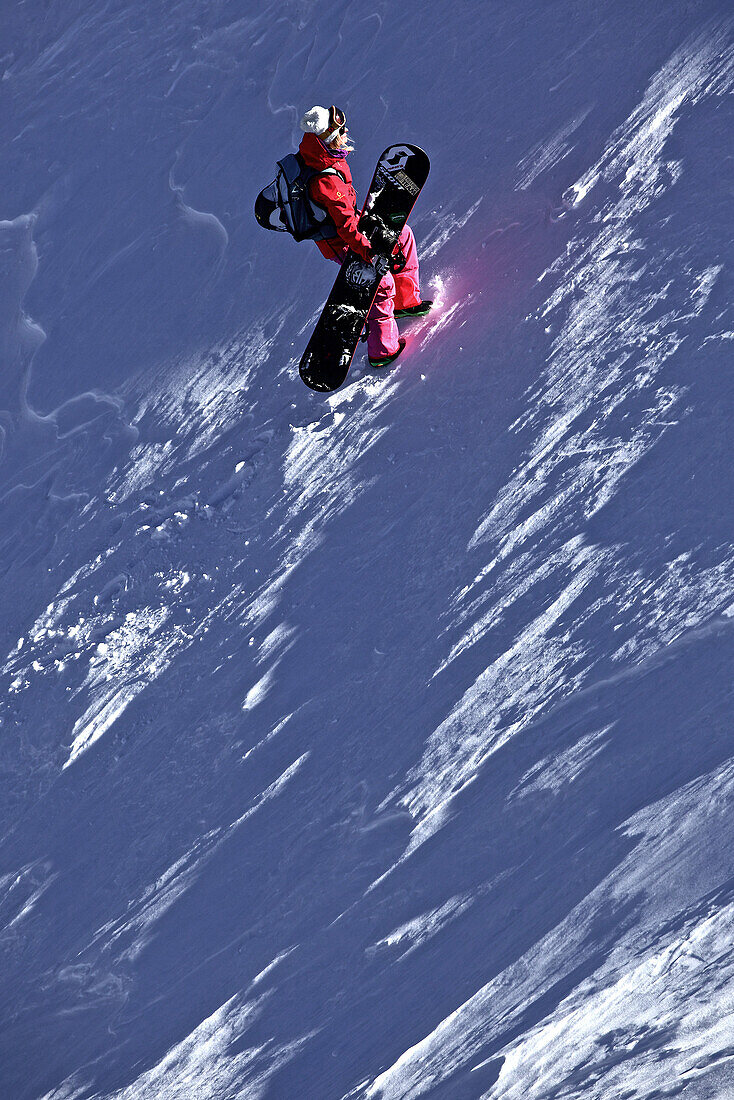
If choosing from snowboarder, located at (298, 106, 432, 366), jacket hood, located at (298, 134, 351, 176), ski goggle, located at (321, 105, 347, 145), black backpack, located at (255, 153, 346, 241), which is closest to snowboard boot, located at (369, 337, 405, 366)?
snowboarder, located at (298, 106, 432, 366)

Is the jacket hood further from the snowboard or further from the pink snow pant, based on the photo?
the pink snow pant

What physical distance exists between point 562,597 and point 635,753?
757mm

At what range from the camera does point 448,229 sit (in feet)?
13.5

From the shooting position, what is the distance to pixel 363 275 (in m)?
3.77

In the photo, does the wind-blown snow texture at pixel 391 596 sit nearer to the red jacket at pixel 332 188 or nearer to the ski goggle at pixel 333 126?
the red jacket at pixel 332 188

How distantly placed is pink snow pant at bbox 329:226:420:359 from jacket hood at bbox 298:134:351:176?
45cm

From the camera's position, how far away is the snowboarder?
11.2 ft

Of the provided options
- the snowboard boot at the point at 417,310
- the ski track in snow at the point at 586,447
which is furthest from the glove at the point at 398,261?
the ski track in snow at the point at 586,447

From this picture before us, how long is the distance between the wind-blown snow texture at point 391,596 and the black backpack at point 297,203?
630 mm

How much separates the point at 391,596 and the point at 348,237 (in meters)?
1.59

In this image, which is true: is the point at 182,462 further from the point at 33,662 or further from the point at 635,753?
the point at 635,753

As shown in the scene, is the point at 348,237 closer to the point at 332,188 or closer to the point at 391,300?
the point at 332,188

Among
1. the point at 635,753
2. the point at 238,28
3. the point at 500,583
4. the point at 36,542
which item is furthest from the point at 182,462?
the point at 635,753

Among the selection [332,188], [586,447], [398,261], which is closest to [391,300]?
[398,261]
